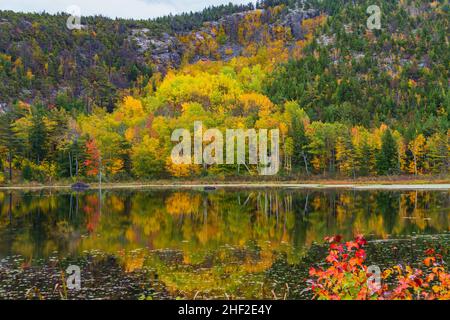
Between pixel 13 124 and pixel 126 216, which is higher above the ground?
pixel 13 124

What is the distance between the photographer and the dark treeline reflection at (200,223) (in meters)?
28.3

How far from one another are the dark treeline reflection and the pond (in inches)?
2.6

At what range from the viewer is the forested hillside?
88.2 m

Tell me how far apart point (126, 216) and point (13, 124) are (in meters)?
54.1

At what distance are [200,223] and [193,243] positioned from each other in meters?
8.28

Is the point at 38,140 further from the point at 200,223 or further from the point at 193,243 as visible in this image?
the point at 193,243

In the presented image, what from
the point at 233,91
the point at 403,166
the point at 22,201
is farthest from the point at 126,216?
the point at 233,91

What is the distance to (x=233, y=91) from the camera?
447 ft

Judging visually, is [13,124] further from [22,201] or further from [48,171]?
[22,201]

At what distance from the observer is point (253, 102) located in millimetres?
115312
